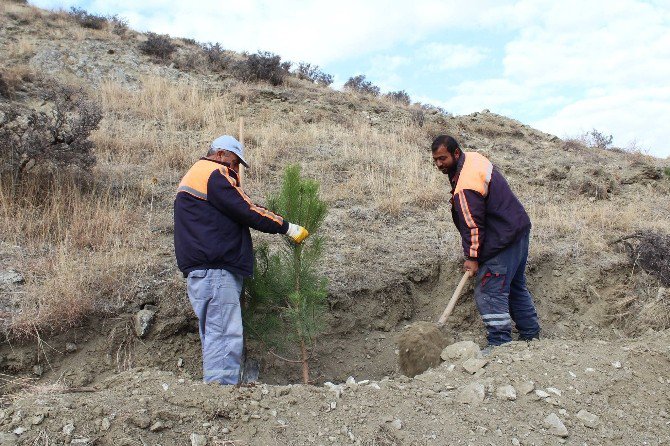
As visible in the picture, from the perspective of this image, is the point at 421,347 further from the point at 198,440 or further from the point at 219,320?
the point at 198,440

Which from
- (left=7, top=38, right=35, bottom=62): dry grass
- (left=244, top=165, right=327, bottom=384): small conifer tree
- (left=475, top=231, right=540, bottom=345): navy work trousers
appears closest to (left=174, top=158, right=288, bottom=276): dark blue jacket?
(left=244, top=165, right=327, bottom=384): small conifer tree

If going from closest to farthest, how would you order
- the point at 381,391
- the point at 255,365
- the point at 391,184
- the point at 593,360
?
the point at 381,391 → the point at 593,360 → the point at 255,365 → the point at 391,184

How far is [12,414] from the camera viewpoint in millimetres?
2553

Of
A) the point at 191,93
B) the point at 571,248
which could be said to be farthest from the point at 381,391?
the point at 191,93

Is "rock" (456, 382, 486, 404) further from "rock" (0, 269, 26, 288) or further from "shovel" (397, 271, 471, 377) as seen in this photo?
"rock" (0, 269, 26, 288)

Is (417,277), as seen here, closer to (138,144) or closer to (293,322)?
(293,322)

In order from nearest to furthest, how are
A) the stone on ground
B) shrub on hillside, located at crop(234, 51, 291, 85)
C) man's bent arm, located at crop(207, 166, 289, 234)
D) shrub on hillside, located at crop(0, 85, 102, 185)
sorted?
1. man's bent arm, located at crop(207, 166, 289, 234)
2. the stone on ground
3. shrub on hillside, located at crop(0, 85, 102, 185)
4. shrub on hillside, located at crop(234, 51, 291, 85)

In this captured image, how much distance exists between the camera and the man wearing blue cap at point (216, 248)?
3.58m

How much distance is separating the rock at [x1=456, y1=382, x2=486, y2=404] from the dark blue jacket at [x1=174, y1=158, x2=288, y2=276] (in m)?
1.64

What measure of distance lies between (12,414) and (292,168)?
7.62 ft

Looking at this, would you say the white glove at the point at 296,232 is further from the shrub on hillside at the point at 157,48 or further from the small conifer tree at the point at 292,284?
the shrub on hillside at the point at 157,48

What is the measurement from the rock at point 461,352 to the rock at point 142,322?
2.44 meters

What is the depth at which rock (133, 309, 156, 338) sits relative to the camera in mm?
4320

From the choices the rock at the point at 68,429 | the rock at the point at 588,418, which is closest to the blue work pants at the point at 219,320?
the rock at the point at 68,429
